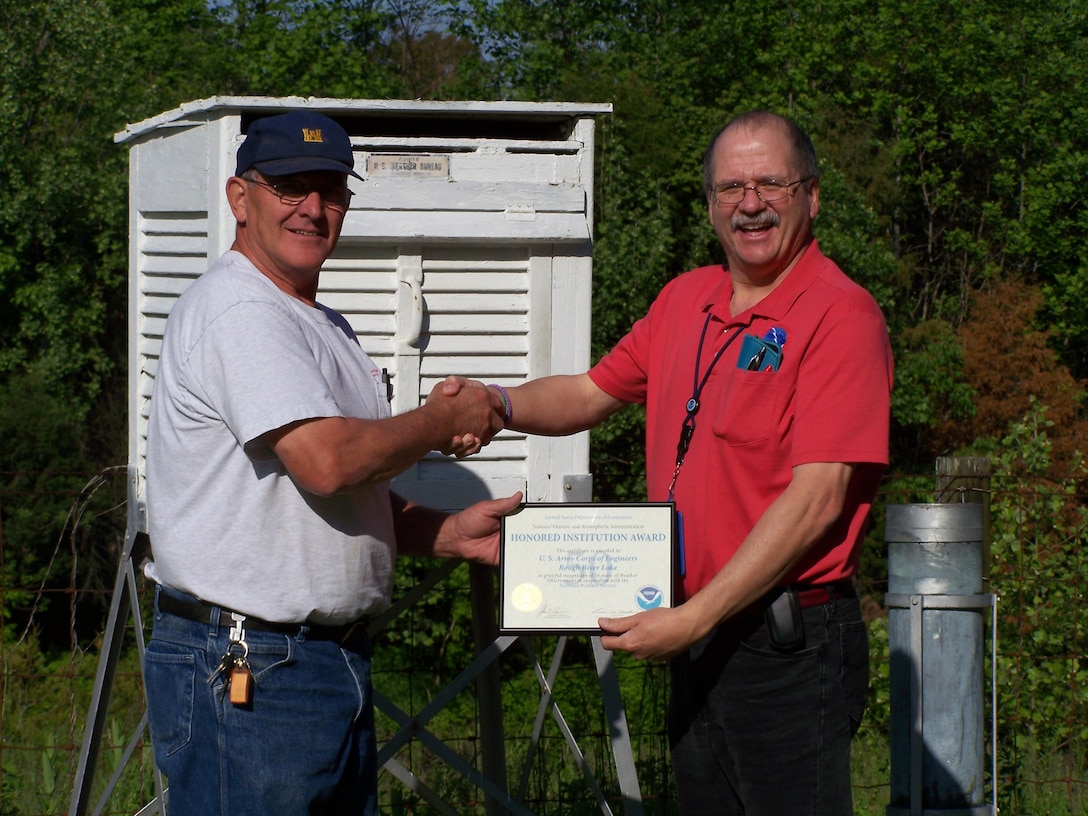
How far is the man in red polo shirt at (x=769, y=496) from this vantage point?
2832 mm

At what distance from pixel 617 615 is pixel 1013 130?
25.6m

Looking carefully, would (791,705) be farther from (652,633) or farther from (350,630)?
(350,630)

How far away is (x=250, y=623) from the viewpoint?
2.76 meters

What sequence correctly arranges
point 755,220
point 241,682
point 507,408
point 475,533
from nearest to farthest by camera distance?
point 241,682 → point 755,220 → point 475,533 → point 507,408

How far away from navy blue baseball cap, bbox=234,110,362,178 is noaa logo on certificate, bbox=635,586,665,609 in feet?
Answer: 3.98

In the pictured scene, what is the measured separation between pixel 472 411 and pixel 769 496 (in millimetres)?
965

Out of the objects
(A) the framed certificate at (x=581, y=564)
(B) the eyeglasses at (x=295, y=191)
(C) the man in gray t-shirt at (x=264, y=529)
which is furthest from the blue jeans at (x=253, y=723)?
(B) the eyeglasses at (x=295, y=191)

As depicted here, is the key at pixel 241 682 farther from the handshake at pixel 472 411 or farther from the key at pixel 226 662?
the handshake at pixel 472 411

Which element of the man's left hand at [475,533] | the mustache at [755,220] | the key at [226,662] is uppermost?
the mustache at [755,220]

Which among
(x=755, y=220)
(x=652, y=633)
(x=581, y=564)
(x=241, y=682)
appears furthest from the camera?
(x=581, y=564)

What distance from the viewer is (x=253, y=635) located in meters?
2.76

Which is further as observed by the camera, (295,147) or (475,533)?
(475,533)

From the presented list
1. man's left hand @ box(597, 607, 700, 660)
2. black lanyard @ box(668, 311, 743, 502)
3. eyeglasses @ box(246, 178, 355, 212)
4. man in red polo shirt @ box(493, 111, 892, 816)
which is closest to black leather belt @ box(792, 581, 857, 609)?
man in red polo shirt @ box(493, 111, 892, 816)

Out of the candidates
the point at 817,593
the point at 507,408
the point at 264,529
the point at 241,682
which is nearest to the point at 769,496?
the point at 817,593
